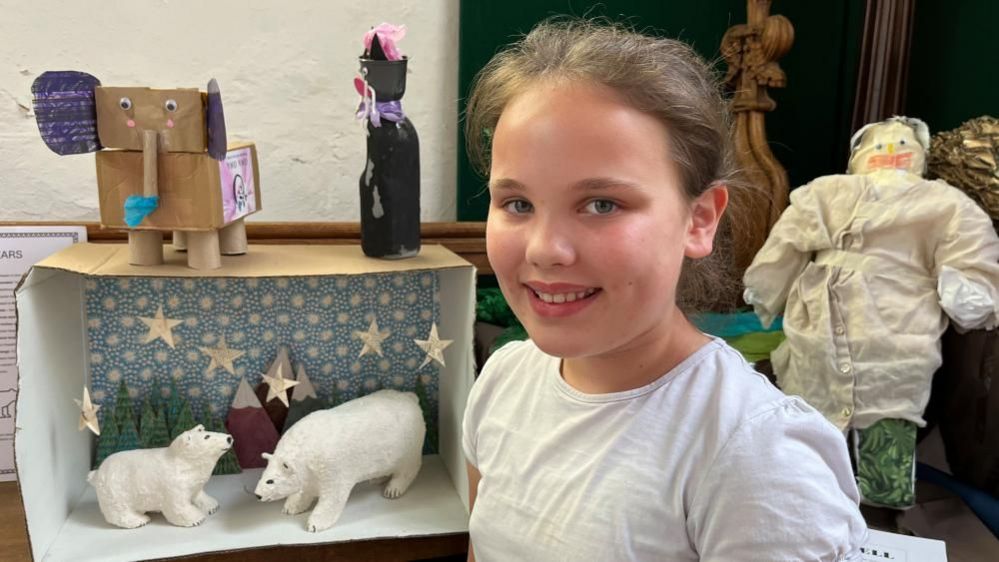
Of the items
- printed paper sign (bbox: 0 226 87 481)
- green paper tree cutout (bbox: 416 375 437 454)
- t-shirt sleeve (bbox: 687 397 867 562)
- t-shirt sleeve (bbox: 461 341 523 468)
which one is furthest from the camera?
green paper tree cutout (bbox: 416 375 437 454)

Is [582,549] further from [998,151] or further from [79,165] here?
[79,165]

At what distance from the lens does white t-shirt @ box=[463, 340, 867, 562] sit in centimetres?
55

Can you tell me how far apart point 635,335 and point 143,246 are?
0.70 meters

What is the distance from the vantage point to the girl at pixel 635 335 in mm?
568

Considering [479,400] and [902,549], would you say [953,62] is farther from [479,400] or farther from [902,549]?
[479,400]

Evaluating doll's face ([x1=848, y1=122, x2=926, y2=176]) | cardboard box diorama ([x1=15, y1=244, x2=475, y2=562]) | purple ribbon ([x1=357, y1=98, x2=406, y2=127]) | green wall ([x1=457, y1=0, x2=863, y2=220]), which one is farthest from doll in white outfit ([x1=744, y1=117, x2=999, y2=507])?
purple ribbon ([x1=357, y1=98, x2=406, y2=127])

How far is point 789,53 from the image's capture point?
1643 millimetres

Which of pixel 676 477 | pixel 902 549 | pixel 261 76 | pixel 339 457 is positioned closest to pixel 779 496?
pixel 676 477

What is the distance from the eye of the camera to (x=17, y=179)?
1.26 m

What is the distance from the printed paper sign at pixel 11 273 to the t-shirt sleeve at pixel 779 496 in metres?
1.01

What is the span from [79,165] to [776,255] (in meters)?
1.11

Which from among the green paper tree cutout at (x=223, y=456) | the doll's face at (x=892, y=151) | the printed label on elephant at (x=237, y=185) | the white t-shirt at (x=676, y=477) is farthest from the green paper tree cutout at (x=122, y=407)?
the doll's face at (x=892, y=151)

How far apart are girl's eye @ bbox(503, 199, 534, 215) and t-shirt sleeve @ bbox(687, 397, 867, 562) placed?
0.75 ft

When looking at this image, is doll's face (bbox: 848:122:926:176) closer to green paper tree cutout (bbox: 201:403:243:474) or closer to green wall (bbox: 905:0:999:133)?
green wall (bbox: 905:0:999:133)
